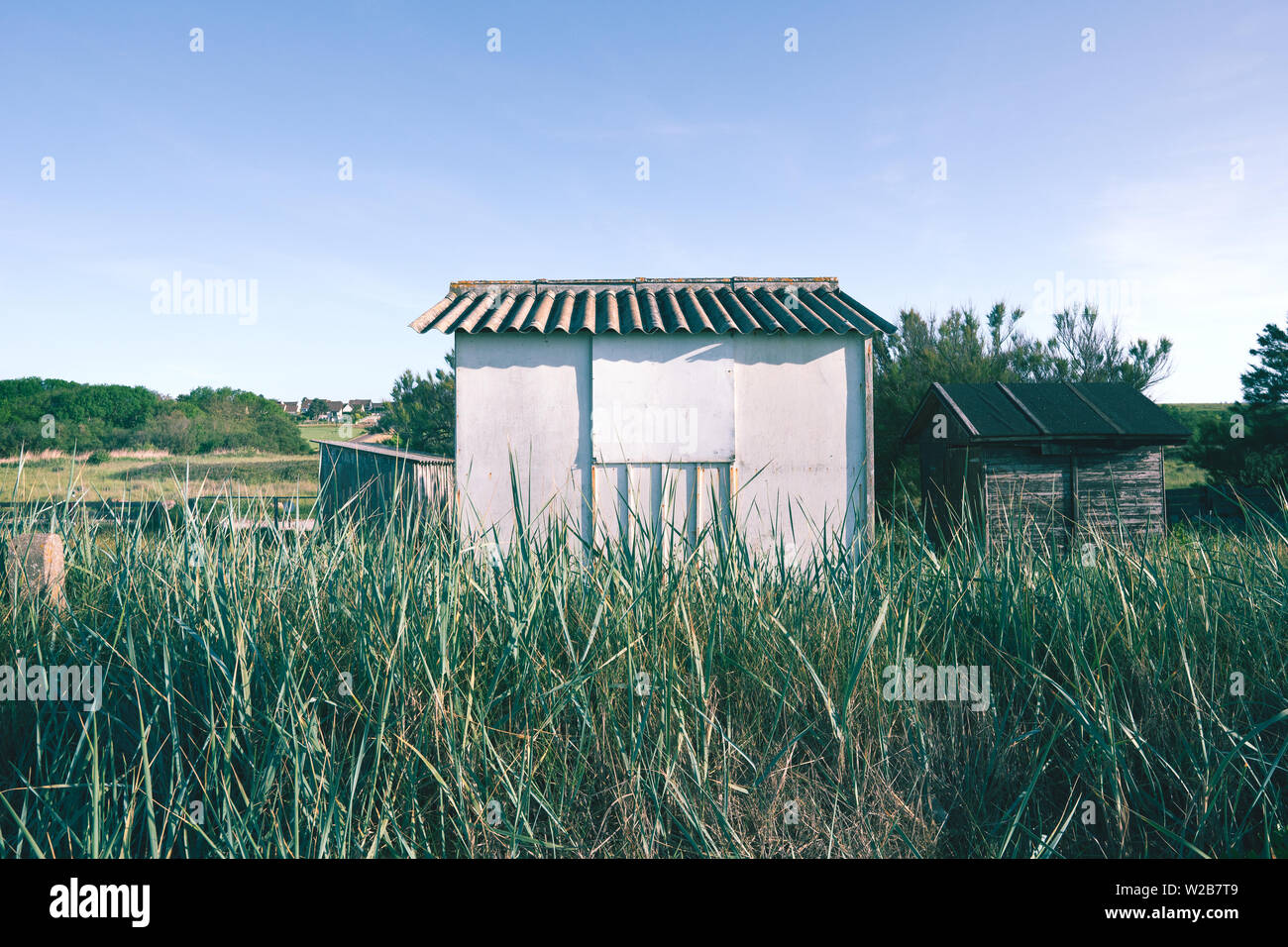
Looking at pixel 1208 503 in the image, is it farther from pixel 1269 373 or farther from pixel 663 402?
pixel 663 402

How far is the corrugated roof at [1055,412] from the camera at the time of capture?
9.11 m

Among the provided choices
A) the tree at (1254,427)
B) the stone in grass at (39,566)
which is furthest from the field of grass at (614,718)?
the tree at (1254,427)

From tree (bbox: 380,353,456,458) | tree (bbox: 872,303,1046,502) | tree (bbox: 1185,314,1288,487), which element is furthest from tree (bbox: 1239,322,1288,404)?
tree (bbox: 380,353,456,458)

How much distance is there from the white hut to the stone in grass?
512 centimetres

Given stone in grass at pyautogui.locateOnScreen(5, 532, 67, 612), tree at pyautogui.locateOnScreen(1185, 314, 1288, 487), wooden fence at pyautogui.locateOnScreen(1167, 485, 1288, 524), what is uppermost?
tree at pyautogui.locateOnScreen(1185, 314, 1288, 487)

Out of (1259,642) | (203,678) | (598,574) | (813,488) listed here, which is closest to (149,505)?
(203,678)

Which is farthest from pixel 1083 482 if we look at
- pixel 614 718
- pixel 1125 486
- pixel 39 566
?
pixel 39 566

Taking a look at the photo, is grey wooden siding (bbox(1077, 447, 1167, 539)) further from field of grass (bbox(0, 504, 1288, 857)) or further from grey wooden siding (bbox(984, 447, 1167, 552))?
field of grass (bbox(0, 504, 1288, 857))

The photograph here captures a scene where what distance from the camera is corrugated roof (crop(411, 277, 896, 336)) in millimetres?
8211

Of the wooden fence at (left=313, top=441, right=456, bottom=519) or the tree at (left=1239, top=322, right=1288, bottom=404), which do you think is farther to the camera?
the tree at (left=1239, top=322, right=1288, bottom=404)

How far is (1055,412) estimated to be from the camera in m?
9.63

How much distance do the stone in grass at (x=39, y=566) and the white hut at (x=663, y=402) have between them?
16.8ft

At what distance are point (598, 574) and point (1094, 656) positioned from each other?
6.85ft

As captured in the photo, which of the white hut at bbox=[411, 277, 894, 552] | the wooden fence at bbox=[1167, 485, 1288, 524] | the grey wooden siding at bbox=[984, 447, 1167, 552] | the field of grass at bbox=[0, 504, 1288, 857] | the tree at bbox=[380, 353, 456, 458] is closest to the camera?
the field of grass at bbox=[0, 504, 1288, 857]
